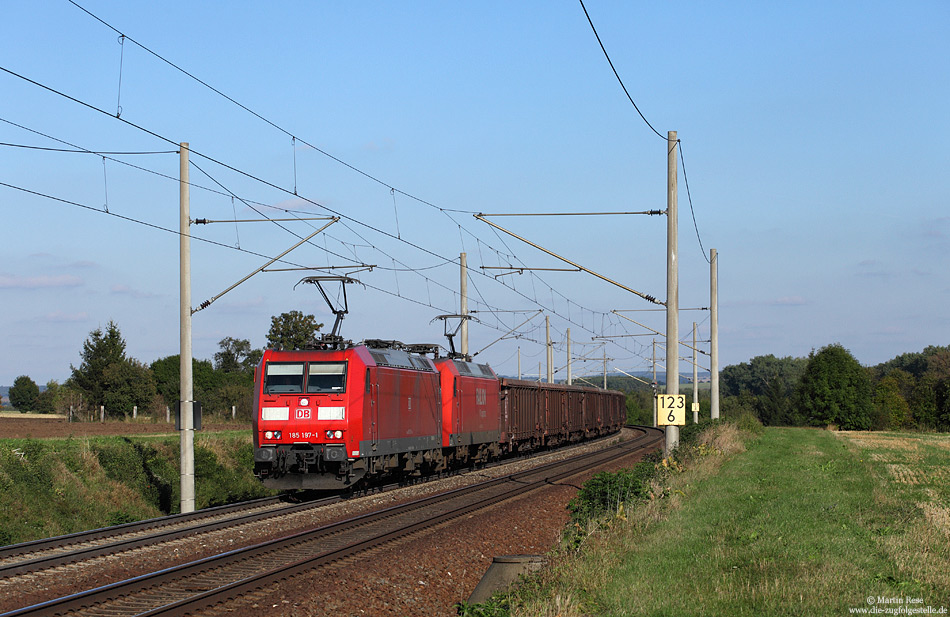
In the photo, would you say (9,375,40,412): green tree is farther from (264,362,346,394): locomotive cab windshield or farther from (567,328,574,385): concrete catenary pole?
(264,362,346,394): locomotive cab windshield

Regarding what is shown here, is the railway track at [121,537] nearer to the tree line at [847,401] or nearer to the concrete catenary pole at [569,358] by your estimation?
the concrete catenary pole at [569,358]

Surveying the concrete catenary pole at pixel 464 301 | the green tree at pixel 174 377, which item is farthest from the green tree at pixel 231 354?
the concrete catenary pole at pixel 464 301

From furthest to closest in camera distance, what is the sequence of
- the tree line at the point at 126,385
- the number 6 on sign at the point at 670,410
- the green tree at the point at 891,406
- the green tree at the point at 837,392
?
the green tree at the point at 891,406, the green tree at the point at 837,392, the tree line at the point at 126,385, the number 6 on sign at the point at 670,410

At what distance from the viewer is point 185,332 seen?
22.1 m

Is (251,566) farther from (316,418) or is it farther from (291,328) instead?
(291,328)

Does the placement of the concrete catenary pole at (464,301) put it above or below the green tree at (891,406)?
above

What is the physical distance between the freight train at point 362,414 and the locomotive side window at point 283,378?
24 millimetres

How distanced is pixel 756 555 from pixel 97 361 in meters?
56.7

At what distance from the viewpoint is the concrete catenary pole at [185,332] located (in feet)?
71.4

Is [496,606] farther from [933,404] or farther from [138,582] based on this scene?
[933,404]

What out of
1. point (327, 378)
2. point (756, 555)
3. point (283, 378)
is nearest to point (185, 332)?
point (283, 378)

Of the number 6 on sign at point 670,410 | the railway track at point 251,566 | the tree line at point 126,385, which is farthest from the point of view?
the tree line at point 126,385

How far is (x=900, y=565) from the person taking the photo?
10.6 meters

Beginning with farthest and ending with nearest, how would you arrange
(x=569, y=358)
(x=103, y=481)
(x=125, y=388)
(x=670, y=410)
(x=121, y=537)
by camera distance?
(x=569, y=358) → (x=125, y=388) → (x=103, y=481) → (x=670, y=410) → (x=121, y=537)
